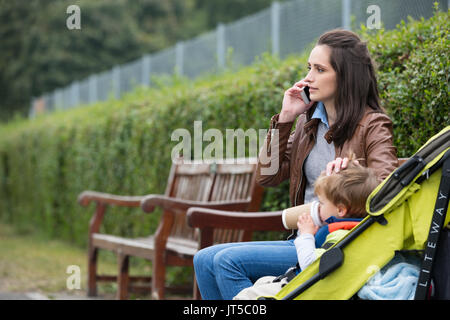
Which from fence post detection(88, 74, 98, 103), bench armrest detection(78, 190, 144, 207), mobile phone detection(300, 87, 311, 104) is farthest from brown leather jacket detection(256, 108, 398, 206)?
fence post detection(88, 74, 98, 103)

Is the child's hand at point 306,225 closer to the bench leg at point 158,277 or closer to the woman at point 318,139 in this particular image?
the woman at point 318,139

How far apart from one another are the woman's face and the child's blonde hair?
0.62 meters

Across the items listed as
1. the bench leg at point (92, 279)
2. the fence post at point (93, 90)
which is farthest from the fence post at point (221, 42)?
the fence post at point (93, 90)

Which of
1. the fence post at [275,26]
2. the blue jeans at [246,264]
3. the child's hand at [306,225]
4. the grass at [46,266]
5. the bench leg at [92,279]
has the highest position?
the fence post at [275,26]

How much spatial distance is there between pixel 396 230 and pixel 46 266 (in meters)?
7.18

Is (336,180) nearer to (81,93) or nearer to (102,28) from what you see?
(81,93)

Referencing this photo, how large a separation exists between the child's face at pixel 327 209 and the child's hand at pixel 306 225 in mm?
52

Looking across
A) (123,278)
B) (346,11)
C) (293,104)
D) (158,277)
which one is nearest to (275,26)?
(346,11)

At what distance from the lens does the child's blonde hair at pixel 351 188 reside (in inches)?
103

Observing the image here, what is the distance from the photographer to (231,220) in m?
3.85

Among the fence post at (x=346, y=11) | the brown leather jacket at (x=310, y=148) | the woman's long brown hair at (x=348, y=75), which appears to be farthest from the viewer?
the fence post at (x=346, y=11)

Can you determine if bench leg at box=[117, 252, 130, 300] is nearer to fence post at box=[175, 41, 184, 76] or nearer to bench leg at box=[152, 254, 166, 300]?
bench leg at box=[152, 254, 166, 300]

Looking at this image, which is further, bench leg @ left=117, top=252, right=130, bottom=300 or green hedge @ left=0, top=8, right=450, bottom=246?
bench leg @ left=117, top=252, right=130, bottom=300

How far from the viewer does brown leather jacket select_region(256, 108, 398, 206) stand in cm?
289
